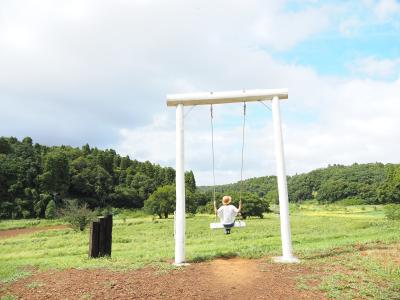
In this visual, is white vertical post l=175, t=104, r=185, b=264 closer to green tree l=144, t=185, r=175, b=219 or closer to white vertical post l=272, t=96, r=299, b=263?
white vertical post l=272, t=96, r=299, b=263

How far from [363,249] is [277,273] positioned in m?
4.93

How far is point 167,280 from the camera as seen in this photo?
9.76 metres

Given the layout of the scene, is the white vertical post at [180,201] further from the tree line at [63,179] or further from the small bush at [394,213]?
the tree line at [63,179]

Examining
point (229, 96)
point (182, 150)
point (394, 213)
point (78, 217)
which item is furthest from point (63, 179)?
point (229, 96)

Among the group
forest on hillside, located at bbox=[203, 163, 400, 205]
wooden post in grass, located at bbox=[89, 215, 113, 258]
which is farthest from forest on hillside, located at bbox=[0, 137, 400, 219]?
wooden post in grass, located at bbox=[89, 215, 113, 258]

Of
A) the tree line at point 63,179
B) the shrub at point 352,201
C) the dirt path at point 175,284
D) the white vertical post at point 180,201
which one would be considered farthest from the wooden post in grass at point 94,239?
the shrub at point 352,201

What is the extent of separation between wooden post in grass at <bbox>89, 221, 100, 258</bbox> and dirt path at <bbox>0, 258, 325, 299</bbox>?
2.57 meters

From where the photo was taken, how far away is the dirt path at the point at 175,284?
8688 mm

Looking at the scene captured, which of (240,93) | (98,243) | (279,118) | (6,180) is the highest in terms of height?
(6,180)

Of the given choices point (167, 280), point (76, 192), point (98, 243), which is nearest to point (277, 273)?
point (167, 280)

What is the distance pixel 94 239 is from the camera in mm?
13812

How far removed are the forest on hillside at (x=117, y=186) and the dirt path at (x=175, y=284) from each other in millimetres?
49038

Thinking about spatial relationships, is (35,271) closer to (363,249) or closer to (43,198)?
(363,249)

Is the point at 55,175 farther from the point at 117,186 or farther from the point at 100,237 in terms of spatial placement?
the point at 100,237
